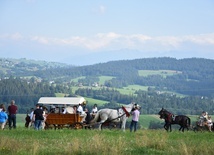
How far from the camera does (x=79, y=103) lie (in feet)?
103

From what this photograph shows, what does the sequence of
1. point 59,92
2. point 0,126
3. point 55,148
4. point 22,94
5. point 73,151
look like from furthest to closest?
point 59,92
point 22,94
point 0,126
point 55,148
point 73,151

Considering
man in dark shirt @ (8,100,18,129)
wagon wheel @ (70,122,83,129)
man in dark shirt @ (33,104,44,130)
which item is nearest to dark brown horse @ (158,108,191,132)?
wagon wheel @ (70,122,83,129)

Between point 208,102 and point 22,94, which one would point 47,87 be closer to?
point 22,94

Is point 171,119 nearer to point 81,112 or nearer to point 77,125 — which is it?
point 81,112

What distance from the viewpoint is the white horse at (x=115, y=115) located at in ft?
92.3

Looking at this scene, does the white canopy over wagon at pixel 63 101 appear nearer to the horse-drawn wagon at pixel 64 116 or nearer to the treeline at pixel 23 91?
the horse-drawn wagon at pixel 64 116

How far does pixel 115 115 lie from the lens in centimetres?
2852

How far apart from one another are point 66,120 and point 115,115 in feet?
9.65

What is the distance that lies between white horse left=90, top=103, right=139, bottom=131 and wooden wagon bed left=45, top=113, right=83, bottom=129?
2.94ft

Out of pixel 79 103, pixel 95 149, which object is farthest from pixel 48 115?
pixel 95 149

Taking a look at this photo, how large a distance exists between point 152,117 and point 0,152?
246ft

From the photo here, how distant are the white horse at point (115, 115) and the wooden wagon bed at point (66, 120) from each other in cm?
90

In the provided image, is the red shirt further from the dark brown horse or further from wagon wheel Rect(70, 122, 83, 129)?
the dark brown horse

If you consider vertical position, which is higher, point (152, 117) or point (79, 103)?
point (79, 103)
